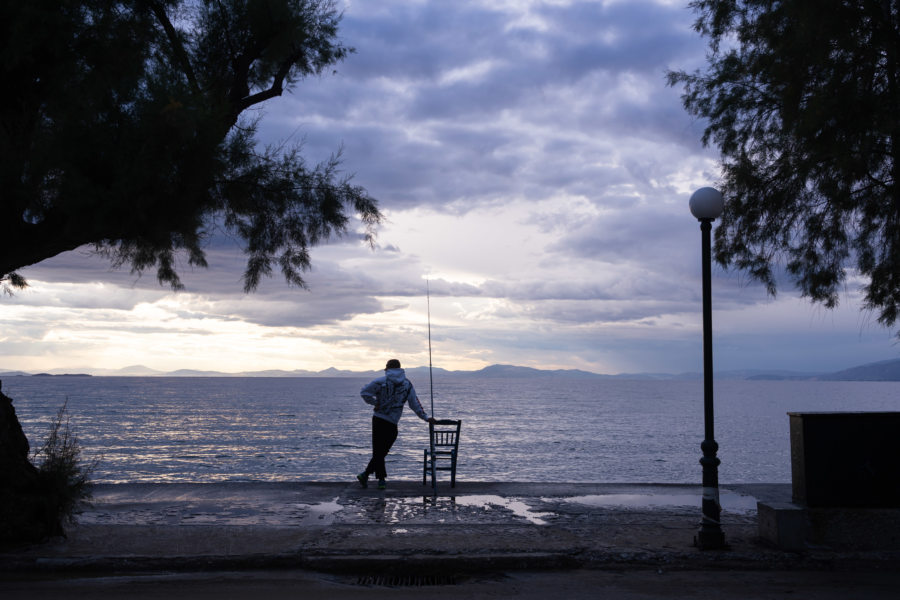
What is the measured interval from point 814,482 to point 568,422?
176 ft

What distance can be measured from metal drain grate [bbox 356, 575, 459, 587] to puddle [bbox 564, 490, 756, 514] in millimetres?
3685

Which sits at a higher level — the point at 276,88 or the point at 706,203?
the point at 276,88

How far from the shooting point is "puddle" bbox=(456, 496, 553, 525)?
8680 mm

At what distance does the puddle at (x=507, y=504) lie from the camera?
28.5 feet

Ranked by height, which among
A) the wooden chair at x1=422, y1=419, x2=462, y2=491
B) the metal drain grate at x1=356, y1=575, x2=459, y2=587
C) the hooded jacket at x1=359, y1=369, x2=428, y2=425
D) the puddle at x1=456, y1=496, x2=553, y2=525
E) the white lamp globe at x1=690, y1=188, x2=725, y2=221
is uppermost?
the white lamp globe at x1=690, y1=188, x2=725, y2=221

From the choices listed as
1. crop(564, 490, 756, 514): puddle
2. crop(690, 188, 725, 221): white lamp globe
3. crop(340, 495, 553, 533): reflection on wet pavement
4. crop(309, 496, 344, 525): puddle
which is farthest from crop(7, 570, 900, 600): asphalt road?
crop(690, 188, 725, 221): white lamp globe

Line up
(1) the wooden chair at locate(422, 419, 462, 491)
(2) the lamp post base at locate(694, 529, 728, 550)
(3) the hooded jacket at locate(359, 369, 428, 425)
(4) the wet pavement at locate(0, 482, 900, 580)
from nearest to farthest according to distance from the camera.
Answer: (4) the wet pavement at locate(0, 482, 900, 580) < (2) the lamp post base at locate(694, 529, 728, 550) < (1) the wooden chair at locate(422, 419, 462, 491) < (3) the hooded jacket at locate(359, 369, 428, 425)

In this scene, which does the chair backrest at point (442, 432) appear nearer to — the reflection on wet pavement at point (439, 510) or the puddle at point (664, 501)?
the reflection on wet pavement at point (439, 510)

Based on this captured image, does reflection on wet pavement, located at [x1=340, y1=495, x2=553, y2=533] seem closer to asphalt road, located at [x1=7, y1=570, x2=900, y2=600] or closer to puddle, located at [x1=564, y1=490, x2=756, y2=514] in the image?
puddle, located at [x1=564, y1=490, x2=756, y2=514]

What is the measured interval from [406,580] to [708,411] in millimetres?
3457

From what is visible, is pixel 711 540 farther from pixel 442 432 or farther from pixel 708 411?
pixel 442 432

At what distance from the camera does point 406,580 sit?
6.38 meters

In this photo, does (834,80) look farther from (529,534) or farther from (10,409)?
(10,409)

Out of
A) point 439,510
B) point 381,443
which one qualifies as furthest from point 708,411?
point 381,443
